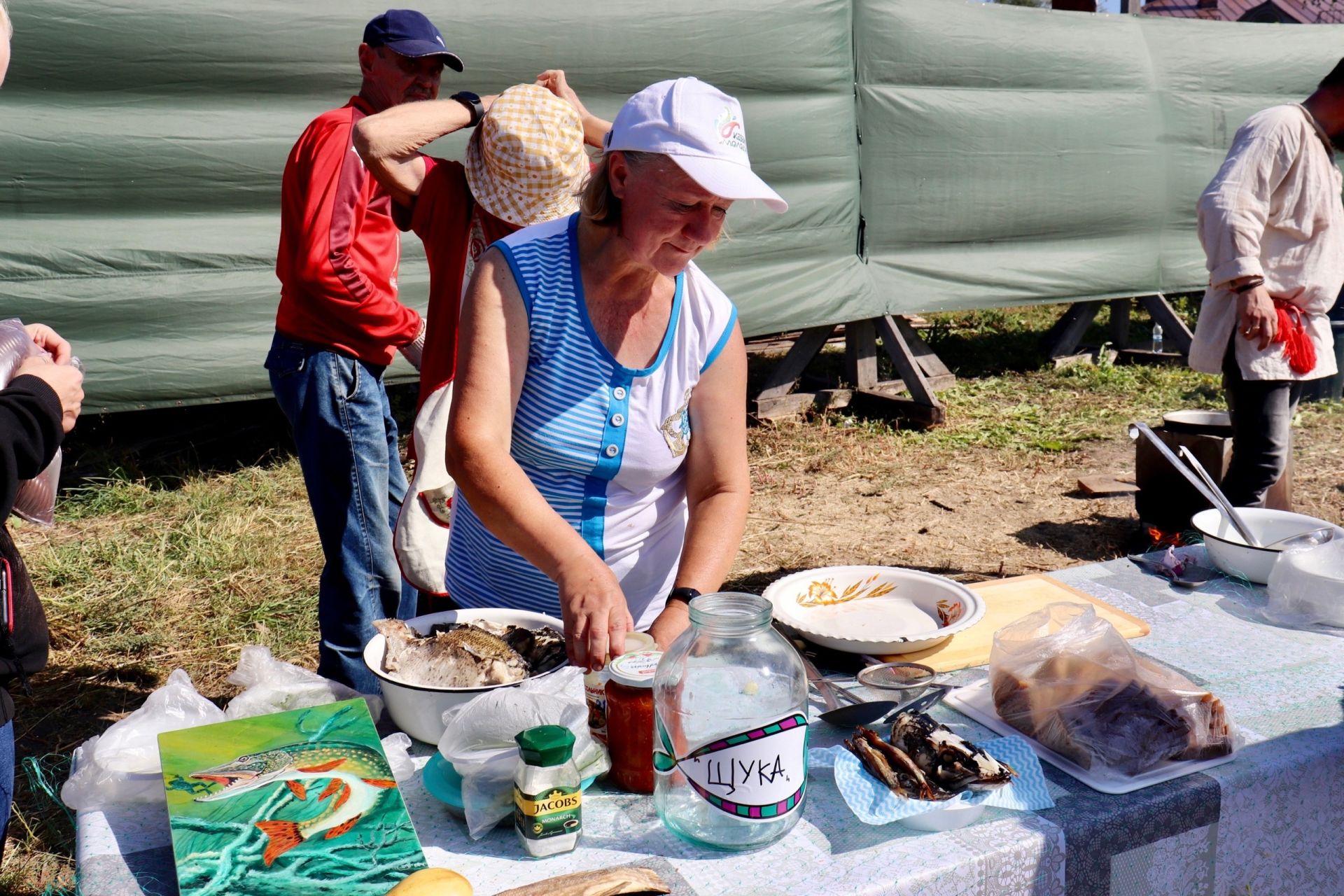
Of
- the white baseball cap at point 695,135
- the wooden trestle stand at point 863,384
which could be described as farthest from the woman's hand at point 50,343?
the wooden trestle stand at point 863,384

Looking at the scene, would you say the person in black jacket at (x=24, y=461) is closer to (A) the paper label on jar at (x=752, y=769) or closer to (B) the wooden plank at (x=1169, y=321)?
(A) the paper label on jar at (x=752, y=769)

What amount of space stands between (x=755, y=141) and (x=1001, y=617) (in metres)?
4.50

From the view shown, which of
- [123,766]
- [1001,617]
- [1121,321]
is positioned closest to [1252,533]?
[1001,617]

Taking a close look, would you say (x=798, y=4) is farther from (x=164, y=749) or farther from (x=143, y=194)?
(x=164, y=749)

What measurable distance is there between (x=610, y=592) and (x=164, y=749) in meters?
0.58

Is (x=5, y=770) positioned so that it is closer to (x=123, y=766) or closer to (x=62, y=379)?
(x=123, y=766)

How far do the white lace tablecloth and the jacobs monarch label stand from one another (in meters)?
0.03

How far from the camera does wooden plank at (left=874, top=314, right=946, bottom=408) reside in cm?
633

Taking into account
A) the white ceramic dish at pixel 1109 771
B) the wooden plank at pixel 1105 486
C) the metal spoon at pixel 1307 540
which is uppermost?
the white ceramic dish at pixel 1109 771

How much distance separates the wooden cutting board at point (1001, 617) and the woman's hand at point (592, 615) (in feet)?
1.51

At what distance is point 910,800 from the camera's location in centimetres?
122

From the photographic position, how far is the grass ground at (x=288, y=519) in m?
3.36

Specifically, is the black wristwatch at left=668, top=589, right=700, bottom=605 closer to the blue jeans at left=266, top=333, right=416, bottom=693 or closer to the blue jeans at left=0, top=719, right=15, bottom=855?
the blue jeans at left=0, top=719, right=15, bottom=855

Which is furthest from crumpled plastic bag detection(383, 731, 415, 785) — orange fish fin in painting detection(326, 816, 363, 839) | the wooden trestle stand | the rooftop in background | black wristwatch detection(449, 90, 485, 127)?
the rooftop in background
